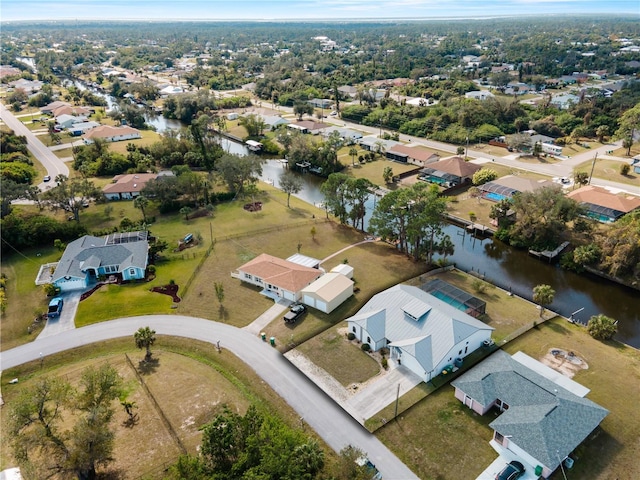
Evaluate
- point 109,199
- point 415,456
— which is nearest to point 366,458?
point 415,456

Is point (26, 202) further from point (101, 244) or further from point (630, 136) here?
point (630, 136)

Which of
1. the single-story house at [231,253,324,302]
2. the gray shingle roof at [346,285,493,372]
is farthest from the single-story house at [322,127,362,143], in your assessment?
the gray shingle roof at [346,285,493,372]

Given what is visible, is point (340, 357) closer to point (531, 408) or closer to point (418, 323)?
point (418, 323)

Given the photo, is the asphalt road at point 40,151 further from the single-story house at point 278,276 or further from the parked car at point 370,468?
the parked car at point 370,468

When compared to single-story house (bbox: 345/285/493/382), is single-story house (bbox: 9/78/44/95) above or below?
above

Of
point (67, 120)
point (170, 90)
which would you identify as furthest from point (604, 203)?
point (170, 90)

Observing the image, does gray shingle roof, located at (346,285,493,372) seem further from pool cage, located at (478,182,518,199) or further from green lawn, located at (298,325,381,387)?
pool cage, located at (478,182,518,199)
